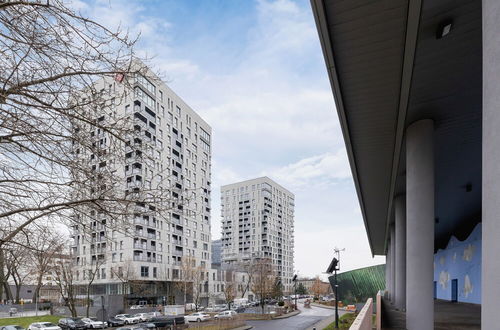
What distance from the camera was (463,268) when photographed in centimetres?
2597

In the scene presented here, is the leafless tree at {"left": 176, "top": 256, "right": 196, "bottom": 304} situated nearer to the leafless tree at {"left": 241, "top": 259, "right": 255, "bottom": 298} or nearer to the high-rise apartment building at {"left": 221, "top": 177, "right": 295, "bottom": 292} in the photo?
the leafless tree at {"left": 241, "top": 259, "right": 255, "bottom": 298}

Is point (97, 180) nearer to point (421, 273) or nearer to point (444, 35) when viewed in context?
point (444, 35)

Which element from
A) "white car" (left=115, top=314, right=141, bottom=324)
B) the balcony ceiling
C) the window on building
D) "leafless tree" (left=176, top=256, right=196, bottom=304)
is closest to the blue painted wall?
the balcony ceiling

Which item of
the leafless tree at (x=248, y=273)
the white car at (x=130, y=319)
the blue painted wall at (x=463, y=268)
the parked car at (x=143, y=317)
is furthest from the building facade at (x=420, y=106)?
the leafless tree at (x=248, y=273)

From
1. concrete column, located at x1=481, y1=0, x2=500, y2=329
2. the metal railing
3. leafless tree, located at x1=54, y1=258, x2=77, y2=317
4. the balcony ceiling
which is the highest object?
the balcony ceiling

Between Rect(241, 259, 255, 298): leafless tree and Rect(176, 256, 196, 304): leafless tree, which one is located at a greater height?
Rect(176, 256, 196, 304): leafless tree

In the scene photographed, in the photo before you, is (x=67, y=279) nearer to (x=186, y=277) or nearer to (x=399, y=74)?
(x=186, y=277)

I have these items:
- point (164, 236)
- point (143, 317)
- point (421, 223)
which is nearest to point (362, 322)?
point (421, 223)

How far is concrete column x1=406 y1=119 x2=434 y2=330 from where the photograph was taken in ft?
33.1

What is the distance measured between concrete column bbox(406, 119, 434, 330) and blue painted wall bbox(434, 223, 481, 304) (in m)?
15.2

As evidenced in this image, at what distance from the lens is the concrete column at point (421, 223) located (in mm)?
10086

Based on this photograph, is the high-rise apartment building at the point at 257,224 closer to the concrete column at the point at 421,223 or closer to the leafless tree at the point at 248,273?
the leafless tree at the point at 248,273

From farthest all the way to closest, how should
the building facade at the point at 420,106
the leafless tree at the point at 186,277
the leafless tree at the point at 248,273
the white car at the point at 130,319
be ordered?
the leafless tree at the point at 248,273 < the leafless tree at the point at 186,277 < the white car at the point at 130,319 < the building facade at the point at 420,106

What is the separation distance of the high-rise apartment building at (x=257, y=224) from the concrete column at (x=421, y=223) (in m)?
113
